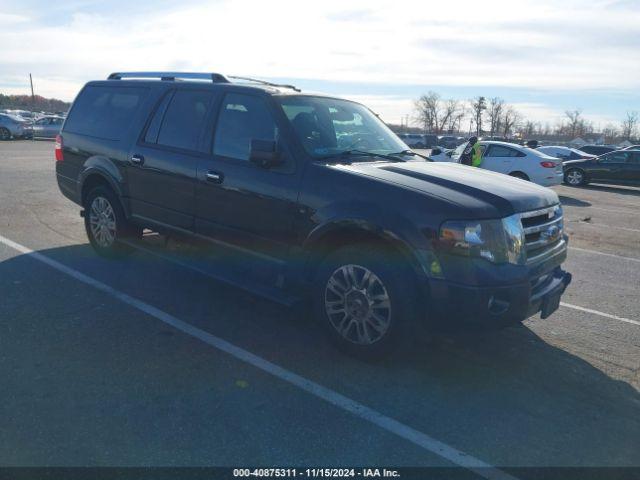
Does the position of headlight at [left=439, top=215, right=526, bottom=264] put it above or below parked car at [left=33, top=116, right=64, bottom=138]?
below

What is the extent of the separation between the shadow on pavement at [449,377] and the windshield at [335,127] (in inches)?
62.5

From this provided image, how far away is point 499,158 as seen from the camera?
1603 centimetres

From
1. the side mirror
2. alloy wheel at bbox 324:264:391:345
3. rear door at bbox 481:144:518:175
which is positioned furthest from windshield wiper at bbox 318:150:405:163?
rear door at bbox 481:144:518:175

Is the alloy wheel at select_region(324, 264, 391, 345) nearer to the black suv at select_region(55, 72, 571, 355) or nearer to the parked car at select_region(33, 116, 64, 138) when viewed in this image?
the black suv at select_region(55, 72, 571, 355)

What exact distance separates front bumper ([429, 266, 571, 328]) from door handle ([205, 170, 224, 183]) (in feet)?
7.03

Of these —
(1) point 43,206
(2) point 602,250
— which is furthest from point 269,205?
(1) point 43,206

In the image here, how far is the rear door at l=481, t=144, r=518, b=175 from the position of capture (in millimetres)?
15875

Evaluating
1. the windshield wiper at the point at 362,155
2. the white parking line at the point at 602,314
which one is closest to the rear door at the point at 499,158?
the white parking line at the point at 602,314

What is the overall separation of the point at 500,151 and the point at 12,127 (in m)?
26.9

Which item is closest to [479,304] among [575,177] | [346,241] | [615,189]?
[346,241]

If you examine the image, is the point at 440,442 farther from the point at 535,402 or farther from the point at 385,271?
the point at 385,271

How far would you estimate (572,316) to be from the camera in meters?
5.41

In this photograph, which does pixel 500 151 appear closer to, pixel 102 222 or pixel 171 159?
pixel 102 222

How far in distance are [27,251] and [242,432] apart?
4837 mm
